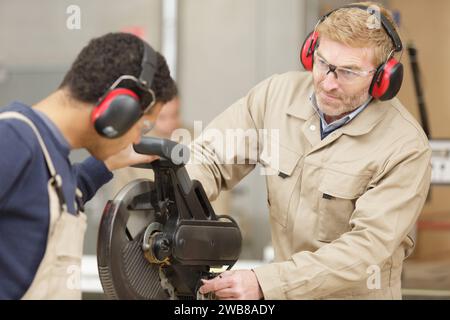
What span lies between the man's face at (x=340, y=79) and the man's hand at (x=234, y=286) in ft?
1.71

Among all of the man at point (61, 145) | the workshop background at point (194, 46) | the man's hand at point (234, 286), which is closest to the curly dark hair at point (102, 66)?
the man at point (61, 145)

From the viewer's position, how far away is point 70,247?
1578 mm

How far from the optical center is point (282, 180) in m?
2.25

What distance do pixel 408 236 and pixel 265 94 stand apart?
592 millimetres

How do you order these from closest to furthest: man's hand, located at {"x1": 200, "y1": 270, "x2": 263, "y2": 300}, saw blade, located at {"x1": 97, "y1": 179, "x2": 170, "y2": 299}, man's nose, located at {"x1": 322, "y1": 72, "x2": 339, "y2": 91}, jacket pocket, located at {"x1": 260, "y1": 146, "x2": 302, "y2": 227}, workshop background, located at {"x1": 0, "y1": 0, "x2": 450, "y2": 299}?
saw blade, located at {"x1": 97, "y1": 179, "x2": 170, "y2": 299} < man's hand, located at {"x1": 200, "y1": 270, "x2": 263, "y2": 300} < man's nose, located at {"x1": 322, "y1": 72, "x2": 339, "y2": 91} < jacket pocket, located at {"x1": 260, "y1": 146, "x2": 302, "y2": 227} < workshop background, located at {"x1": 0, "y1": 0, "x2": 450, "y2": 299}

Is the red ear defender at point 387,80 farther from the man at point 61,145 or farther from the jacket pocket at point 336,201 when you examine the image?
the man at point 61,145

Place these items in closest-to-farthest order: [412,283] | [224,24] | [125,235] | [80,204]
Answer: [80,204], [125,235], [412,283], [224,24]

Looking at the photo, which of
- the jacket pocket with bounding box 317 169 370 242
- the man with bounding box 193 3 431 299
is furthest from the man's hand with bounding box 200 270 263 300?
the jacket pocket with bounding box 317 169 370 242

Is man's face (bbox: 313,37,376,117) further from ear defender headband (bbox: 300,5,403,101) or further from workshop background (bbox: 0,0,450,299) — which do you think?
workshop background (bbox: 0,0,450,299)

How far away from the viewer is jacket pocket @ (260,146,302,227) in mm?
2234

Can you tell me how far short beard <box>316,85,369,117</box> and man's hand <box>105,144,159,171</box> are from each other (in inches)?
20.9

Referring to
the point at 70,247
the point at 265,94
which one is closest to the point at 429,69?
the point at 265,94

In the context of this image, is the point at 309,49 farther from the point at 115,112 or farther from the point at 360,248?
the point at 115,112

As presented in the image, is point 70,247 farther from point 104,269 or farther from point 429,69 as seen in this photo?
point 429,69
